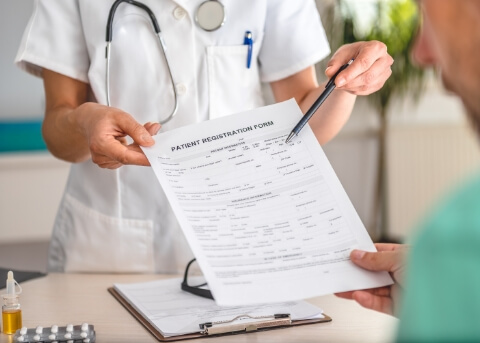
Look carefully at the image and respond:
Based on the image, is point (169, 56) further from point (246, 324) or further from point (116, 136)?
point (246, 324)

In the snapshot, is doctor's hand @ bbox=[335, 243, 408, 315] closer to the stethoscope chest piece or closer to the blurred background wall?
the stethoscope chest piece

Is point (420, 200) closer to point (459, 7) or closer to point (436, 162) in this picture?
point (436, 162)

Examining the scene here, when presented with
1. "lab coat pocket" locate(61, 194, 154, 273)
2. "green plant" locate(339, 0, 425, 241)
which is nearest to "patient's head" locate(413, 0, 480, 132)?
"lab coat pocket" locate(61, 194, 154, 273)

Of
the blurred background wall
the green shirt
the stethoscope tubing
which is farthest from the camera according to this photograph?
the blurred background wall

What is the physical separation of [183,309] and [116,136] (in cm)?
32

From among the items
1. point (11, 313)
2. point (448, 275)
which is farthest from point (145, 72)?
point (448, 275)

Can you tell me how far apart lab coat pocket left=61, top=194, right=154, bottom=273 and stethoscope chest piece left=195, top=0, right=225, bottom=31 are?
17.2 inches

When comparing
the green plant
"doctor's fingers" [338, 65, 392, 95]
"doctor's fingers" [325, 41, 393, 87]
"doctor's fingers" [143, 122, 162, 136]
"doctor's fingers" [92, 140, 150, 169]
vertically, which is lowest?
"doctor's fingers" [92, 140, 150, 169]

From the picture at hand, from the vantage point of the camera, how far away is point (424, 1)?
0.65 m

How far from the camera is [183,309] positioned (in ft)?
4.13

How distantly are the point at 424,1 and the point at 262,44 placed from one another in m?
0.98

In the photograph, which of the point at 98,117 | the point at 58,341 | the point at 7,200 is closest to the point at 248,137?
the point at 98,117

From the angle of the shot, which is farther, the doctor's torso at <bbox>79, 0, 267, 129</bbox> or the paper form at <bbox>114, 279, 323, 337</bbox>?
the doctor's torso at <bbox>79, 0, 267, 129</bbox>

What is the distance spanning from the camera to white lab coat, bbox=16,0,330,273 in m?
1.53
